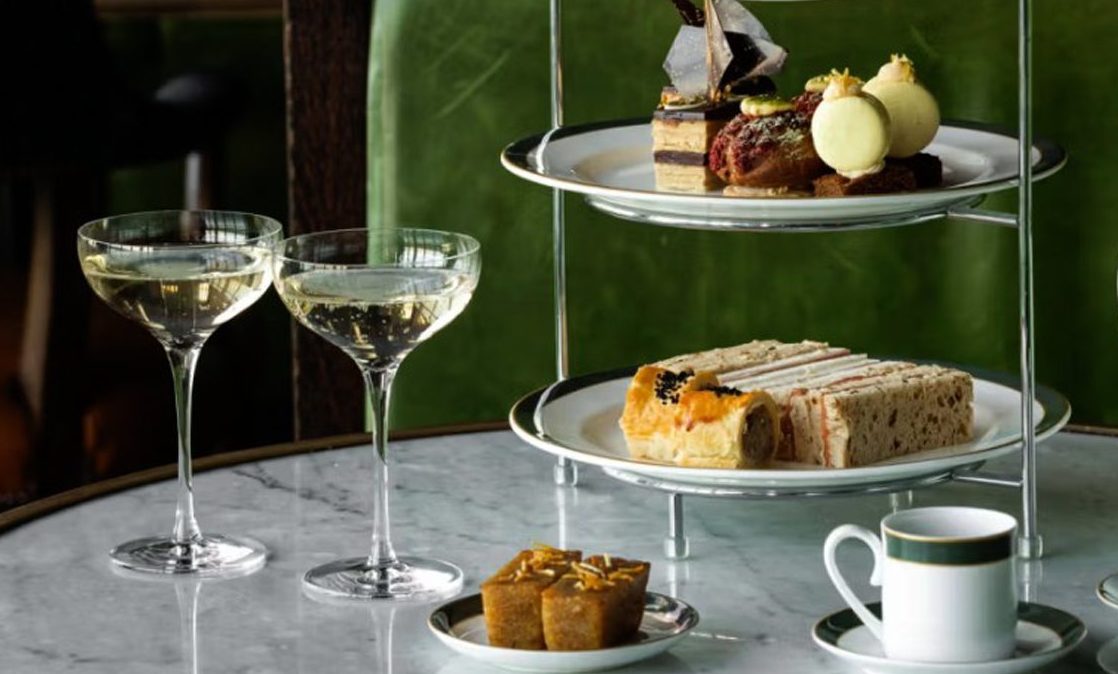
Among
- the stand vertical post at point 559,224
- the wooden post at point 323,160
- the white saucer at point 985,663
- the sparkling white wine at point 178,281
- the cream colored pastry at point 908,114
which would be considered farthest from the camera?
the wooden post at point 323,160

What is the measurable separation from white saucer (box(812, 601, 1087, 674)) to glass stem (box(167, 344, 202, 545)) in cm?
46

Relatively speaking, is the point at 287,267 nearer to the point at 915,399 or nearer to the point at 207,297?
the point at 207,297

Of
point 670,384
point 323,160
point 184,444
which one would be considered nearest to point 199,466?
point 184,444

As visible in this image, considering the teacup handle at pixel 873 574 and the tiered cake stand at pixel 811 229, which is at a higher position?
the tiered cake stand at pixel 811 229

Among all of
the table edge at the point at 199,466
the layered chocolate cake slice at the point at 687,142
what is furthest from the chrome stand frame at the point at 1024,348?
the table edge at the point at 199,466

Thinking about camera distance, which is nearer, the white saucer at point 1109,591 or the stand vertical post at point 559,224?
the white saucer at point 1109,591

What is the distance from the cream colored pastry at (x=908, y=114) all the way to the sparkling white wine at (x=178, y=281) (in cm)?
45

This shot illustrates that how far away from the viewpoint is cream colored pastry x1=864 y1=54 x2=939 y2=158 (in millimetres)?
1540

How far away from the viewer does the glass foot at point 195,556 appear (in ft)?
4.76

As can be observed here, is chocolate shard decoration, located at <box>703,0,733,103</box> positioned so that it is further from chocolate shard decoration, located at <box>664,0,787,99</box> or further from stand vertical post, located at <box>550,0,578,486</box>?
stand vertical post, located at <box>550,0,578,486</box>

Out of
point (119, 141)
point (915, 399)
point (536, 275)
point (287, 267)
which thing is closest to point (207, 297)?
point (287, 267)

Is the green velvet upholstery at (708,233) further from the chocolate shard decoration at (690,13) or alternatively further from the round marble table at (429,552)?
the chocolate shard decoration at (690,13)

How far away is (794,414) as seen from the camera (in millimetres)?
1447

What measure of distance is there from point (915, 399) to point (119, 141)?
1.95 meters
